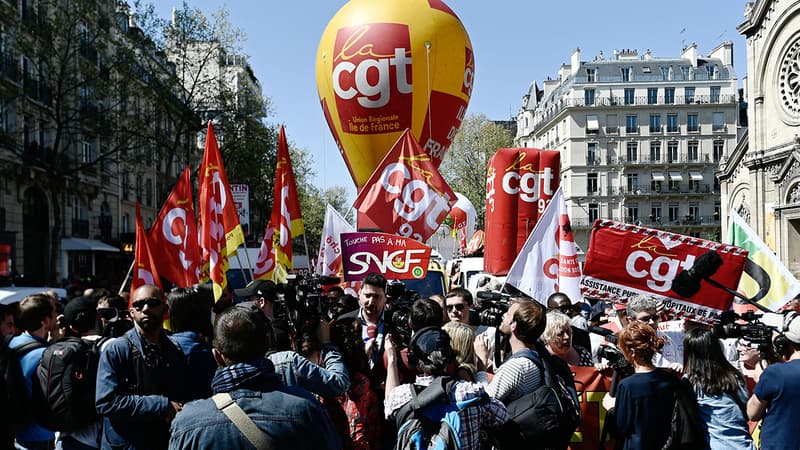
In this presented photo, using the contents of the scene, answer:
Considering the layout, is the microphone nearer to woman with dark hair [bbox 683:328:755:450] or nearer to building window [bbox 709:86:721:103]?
woman with dark hair [bbox 683:328:755:450]

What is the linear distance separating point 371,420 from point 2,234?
2444 centimetres

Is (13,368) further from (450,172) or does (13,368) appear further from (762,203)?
(450,172)

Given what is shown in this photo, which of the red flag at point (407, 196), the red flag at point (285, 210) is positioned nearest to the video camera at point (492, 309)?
the red flag at point (285, 210)

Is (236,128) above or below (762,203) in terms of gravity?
above

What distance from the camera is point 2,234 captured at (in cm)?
2492

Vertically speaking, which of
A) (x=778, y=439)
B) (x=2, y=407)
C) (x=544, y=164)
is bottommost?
(x=778, y=439)

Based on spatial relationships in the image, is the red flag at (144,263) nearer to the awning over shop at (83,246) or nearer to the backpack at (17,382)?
the backpack at (17,382)

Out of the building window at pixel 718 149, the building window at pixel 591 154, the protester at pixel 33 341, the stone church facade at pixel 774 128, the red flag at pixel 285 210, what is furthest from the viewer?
the building window at pixel 591 154

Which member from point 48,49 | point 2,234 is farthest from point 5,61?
point 2,234

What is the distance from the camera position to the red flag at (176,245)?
30.0 ft

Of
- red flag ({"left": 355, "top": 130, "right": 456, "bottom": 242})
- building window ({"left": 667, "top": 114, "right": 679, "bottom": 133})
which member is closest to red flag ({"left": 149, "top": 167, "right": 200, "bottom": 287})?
red flag ({"left": 355, "top": 130, "right": 456, "bottom": 242})

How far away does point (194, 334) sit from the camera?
464 cm

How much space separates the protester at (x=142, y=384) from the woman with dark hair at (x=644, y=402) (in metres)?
2.64

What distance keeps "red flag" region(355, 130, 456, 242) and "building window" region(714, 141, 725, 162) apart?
227ft
